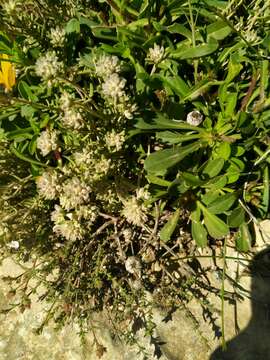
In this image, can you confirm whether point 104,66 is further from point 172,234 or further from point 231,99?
point 172,234

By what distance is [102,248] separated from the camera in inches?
94.1

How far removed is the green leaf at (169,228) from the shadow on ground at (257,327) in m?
0.49

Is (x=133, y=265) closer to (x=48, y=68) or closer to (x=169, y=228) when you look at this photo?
(x=169, y=228)

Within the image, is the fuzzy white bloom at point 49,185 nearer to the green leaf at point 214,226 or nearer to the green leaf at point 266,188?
the green leaf at point 214,226

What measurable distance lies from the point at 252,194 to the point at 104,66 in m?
1.07

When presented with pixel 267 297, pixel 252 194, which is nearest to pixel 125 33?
pixel 252 194

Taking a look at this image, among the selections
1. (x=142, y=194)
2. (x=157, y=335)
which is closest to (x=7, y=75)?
(x=142, y=194)

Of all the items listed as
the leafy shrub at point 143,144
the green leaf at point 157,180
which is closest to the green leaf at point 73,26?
the leafy shrub at point 143,144

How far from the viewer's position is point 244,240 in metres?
2.38

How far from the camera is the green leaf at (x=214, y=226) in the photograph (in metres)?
2.32

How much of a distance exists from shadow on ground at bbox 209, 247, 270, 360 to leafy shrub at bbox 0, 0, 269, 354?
26cm

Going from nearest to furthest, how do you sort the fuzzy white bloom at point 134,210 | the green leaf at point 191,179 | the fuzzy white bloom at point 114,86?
the fuzzy white bloom at point 114,86 < the fuzzy white bloom at point 134,210 < the green leaf at point 191,179

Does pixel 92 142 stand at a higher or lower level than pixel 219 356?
higher

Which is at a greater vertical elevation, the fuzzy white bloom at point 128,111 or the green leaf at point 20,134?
the fuzzy white bloom at point 128,111
